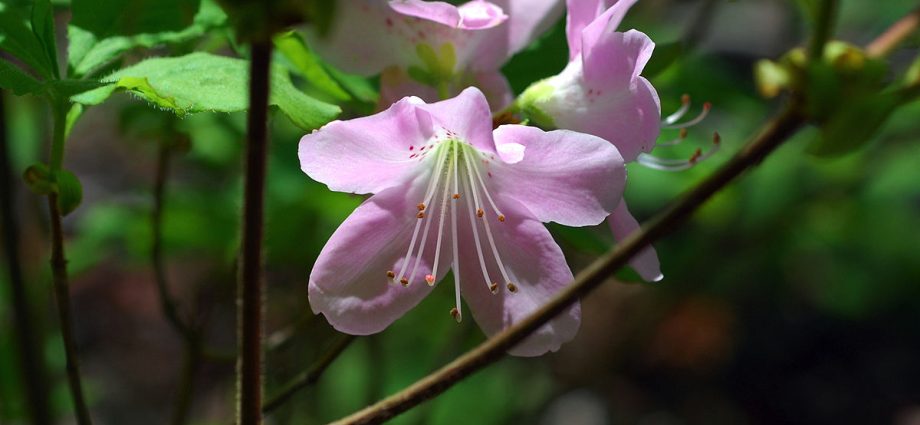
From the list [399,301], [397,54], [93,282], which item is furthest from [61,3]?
[93,282]

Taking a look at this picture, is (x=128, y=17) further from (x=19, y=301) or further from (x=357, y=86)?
(x=19, y=301)

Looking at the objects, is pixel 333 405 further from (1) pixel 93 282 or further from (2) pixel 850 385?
(2) pixel 850 385

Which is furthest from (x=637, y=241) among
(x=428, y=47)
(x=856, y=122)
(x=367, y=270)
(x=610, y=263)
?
(x=428, y=47)

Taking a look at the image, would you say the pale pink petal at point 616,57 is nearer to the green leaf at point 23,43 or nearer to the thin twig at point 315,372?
the thin twig at point 315,372

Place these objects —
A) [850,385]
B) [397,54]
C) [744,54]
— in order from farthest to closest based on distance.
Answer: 1. [744,54]
2. [850,385]
3. [397,54]

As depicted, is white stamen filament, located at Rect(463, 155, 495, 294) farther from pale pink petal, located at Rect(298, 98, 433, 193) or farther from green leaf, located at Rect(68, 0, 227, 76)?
green leaf, located at Rect(68, 0, 227, 76)

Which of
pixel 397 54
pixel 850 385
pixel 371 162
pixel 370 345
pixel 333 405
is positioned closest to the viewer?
pixel 371 162
